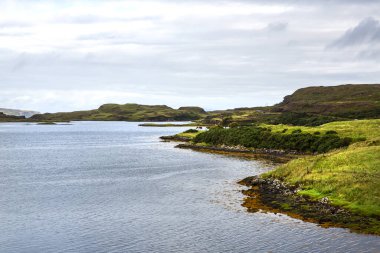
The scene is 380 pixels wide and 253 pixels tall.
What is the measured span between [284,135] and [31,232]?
3610 inches

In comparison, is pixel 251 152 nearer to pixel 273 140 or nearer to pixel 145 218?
pixel 273 140

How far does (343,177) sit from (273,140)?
6950cm

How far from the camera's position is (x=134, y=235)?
41.9 m

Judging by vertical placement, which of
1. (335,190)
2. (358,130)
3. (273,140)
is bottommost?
(335,190)

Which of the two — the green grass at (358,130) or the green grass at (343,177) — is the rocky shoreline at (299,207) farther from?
the green grass at (358,130)

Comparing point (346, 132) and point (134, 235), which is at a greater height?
point (346, 132)

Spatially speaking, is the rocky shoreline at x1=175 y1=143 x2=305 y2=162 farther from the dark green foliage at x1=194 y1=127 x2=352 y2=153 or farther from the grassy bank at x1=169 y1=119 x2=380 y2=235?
the grassy bank at x1=169 y1=119 x2=380 y2=235

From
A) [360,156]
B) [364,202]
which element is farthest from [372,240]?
[360,156]

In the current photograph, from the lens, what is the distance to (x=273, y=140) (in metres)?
125

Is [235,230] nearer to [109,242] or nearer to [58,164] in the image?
[109,242]

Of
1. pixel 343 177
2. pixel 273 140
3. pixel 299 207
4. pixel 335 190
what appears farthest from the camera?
pixel 273 140

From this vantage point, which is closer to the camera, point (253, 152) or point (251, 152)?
point (253, 152)

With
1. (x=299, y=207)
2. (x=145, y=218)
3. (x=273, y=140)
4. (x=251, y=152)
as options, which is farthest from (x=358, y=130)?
(x=145, y=218)

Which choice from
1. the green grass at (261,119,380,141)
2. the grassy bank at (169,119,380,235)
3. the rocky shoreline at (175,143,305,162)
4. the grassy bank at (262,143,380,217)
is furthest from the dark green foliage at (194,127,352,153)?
the grassy bank at (262,143,380,217)
